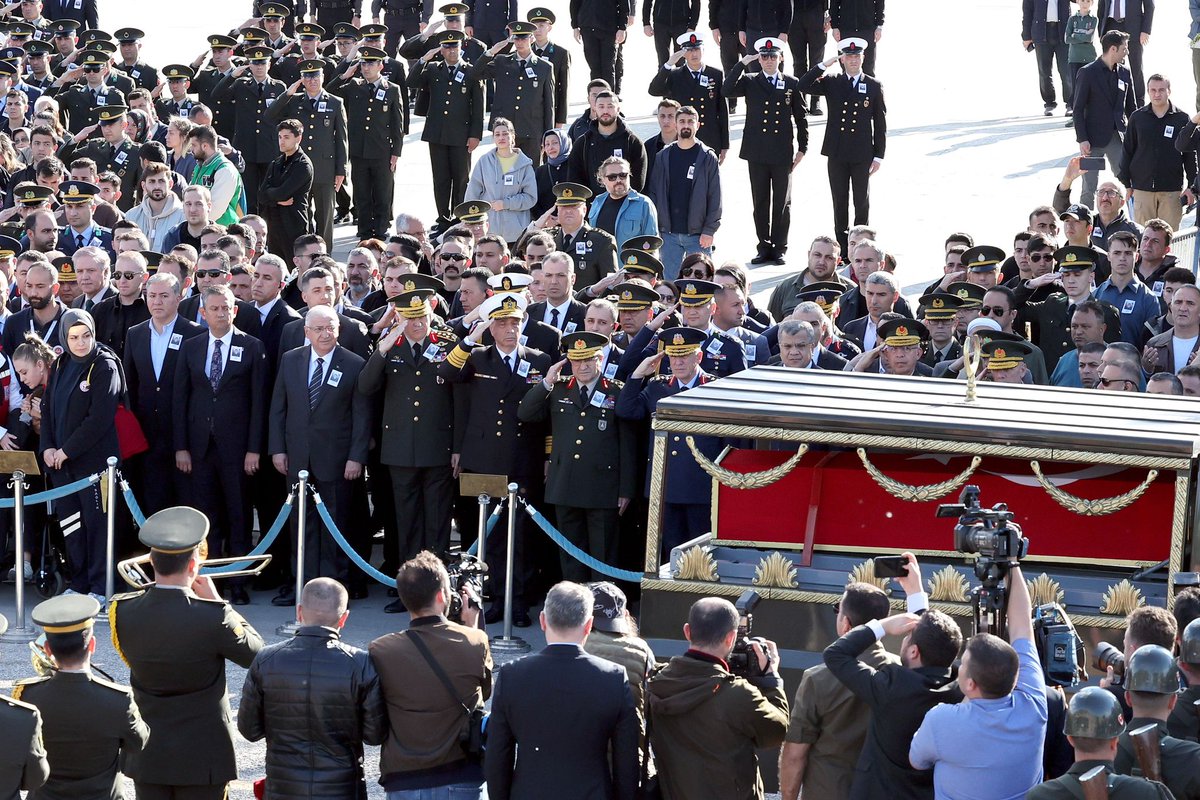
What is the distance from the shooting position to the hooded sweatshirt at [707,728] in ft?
20.4

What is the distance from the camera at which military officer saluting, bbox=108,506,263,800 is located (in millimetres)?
6676

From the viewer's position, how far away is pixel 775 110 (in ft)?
53.5

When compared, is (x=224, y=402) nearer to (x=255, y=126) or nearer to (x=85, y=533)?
(x=85, y=533)

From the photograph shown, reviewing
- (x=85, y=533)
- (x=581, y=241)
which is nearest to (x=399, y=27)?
(x=581, y=241)

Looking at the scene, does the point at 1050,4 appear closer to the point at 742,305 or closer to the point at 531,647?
the point at 742,305

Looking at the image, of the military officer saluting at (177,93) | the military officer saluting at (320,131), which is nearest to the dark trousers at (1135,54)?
the military officer saluting at (320,131)

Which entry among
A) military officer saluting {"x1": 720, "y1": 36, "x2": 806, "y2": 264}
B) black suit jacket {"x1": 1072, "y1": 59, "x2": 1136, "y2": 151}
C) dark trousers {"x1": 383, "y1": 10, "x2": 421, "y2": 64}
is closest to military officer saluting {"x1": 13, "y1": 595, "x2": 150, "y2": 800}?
military officer saluting {"x1": 720, "y1": 36, "x2": 806, "y2": 264}

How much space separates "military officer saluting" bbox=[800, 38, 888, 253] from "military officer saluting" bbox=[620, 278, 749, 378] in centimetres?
629

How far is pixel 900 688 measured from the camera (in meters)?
6.04

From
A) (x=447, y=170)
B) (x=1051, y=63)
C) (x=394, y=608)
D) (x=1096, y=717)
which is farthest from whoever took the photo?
(x=1051, y=63)

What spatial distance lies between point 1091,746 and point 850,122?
11.5 metres

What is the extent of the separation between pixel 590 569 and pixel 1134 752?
5.21 metres

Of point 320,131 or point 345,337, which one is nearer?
point 345,337

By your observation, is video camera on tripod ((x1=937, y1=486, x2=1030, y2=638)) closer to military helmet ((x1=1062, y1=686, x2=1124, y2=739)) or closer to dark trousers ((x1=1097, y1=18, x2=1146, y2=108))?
military helmet ((x1=1062, y1=686, x2=1124, y2=739))
